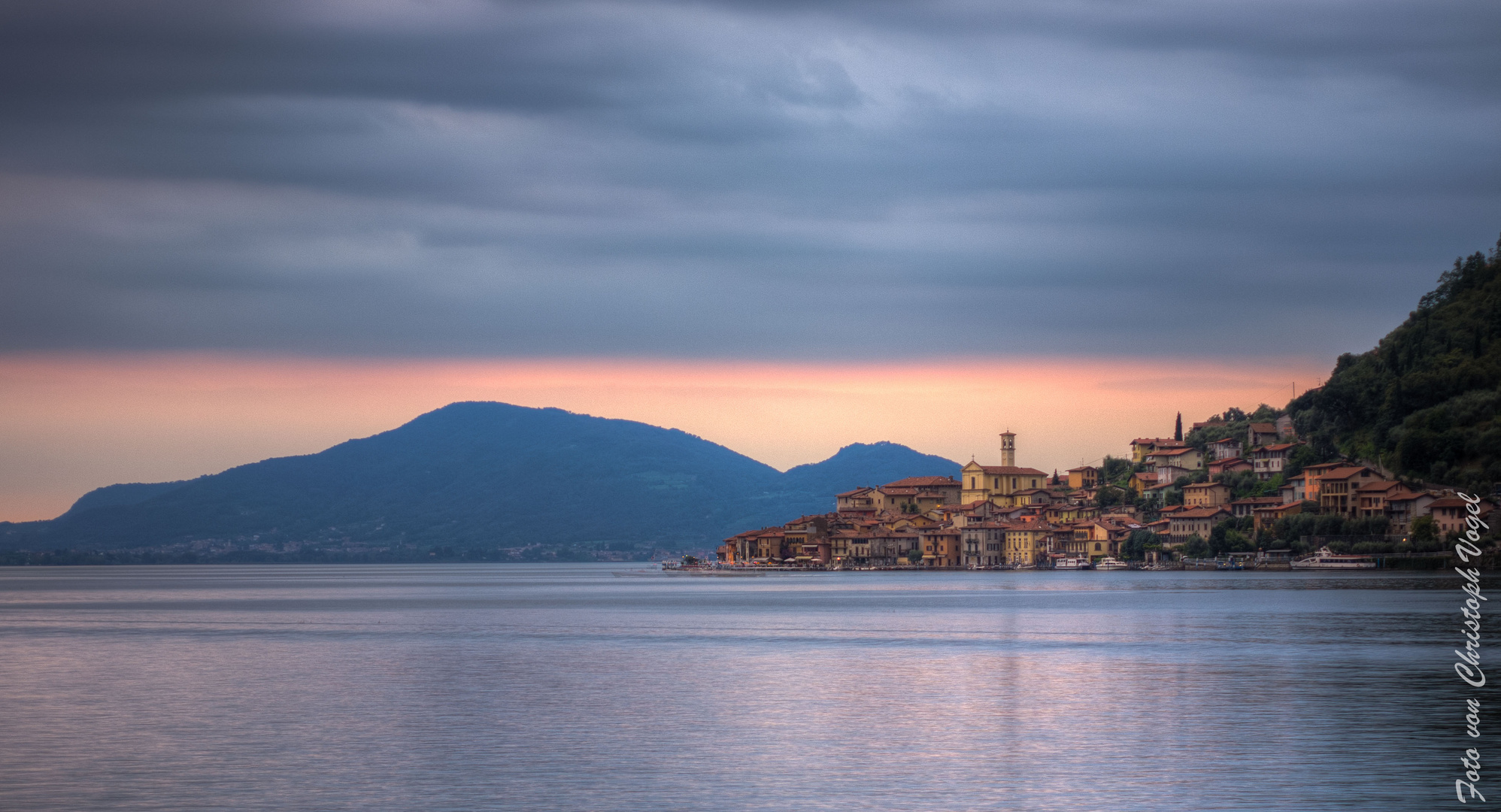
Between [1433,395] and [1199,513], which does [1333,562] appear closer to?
[1433,395]

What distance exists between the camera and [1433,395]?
495 feet

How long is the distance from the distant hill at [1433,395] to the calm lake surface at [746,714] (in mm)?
74311

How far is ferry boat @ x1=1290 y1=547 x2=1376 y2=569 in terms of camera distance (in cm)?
14512

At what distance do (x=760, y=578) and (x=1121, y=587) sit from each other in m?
69.6

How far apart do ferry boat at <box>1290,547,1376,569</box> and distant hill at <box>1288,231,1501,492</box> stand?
31.7 feet

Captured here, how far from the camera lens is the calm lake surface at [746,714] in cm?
2552

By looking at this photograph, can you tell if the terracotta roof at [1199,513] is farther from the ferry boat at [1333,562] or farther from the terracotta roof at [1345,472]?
the terracotta roof at [1345,472]

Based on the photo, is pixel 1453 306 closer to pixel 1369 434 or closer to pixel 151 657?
pixel 1369 434

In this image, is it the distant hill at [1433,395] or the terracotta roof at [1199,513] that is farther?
the terracotta roof at [1199,513]

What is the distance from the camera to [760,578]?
7347 inches

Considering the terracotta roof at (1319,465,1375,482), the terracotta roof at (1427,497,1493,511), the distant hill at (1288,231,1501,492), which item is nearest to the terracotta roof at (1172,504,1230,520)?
the distant hill at (1288,231,1501,492)

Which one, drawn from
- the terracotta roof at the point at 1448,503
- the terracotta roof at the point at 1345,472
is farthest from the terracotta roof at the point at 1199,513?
the terracotta roof at the point at 1448,503

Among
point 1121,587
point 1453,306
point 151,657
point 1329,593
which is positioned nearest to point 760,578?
point 1121,587

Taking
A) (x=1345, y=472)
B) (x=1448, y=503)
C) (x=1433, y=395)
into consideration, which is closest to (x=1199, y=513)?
(x=1345, y=472)
